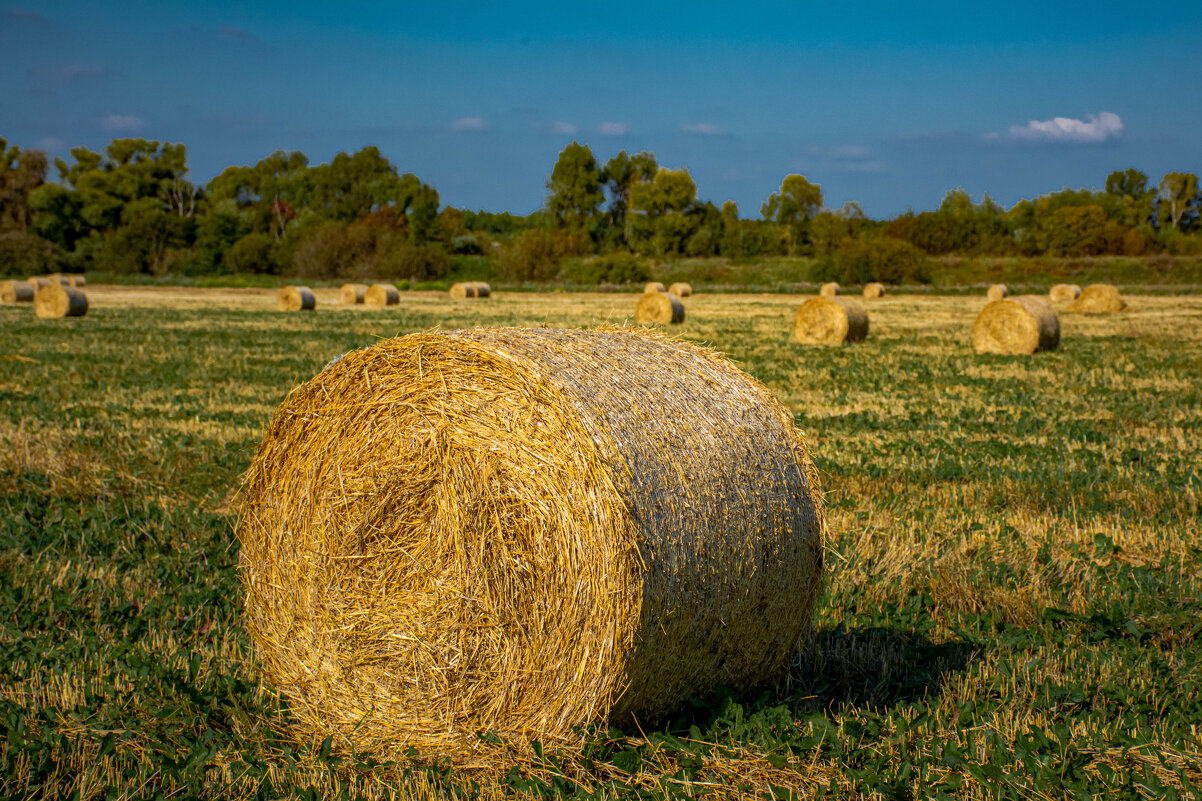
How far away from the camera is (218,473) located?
9336mm

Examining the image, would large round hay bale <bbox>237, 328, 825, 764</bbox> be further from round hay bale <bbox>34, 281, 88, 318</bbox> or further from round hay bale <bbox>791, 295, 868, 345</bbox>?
round hay bale <bbox>34, 281, 88, 318</bbox>

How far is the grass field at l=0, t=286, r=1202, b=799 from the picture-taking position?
4.18 meters

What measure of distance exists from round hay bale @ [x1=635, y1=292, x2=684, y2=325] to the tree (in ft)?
205

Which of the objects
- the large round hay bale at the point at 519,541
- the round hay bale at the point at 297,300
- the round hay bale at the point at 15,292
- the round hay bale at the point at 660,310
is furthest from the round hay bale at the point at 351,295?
the large round hay bale at the point at 519,541

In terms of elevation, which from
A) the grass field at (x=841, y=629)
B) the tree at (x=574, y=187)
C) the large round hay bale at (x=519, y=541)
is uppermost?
the tree at (x=574, y=187)

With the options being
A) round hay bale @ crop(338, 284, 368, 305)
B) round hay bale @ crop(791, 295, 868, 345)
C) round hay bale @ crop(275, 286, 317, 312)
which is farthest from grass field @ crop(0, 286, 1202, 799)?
round hay bale @ crop(338, 284, 368, 305)

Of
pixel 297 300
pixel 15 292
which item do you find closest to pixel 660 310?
pixel 297 300

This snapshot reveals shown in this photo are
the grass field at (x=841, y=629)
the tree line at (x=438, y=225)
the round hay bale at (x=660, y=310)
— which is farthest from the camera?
the tree line at (x=438, y=225)

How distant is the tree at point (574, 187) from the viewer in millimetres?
93062

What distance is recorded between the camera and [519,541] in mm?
4426

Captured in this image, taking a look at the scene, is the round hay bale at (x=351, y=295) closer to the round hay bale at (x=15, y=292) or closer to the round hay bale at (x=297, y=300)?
the round hay bale at (x=297, y=300)

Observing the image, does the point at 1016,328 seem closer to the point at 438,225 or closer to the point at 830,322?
the point at 830,322

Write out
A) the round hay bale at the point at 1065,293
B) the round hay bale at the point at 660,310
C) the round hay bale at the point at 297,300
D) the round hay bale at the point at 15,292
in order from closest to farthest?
the round hay bale at the point at 660,310 → the round hay bale at the point at 297,300 → the round hay bale at the point at 15,292 → the round hay bale at the point at 1065,293

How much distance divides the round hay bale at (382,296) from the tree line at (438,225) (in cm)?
2871
